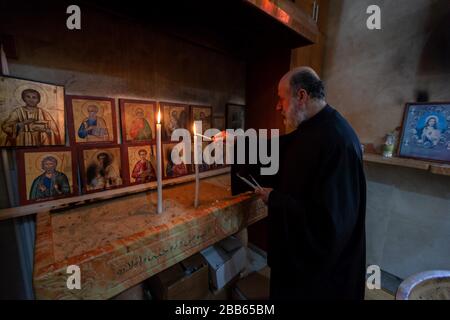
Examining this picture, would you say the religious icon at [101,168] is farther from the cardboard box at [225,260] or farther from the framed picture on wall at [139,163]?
the cardboard box at [225,260]

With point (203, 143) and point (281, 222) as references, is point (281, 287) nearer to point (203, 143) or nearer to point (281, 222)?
Answer: point (281, 222)

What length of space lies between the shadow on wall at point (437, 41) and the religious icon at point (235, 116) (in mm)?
1360

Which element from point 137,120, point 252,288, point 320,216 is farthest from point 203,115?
point 252,288

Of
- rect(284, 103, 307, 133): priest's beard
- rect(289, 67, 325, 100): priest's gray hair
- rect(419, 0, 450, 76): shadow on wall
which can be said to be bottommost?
rect(284, 103, 307, 133): priest's beard

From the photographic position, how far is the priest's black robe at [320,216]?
801 millimetres

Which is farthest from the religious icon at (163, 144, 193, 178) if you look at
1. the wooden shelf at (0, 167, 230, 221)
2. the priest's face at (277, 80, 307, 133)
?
the priest's face at (277, 80, 307, 133)

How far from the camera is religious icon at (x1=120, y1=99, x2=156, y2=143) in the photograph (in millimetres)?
1105

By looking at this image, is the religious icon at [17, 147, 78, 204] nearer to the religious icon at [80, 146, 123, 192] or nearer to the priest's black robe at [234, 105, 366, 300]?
the religious icon at [80, 146, 123, 192]

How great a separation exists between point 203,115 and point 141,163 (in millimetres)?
579

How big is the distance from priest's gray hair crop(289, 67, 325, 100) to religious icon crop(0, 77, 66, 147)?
3.56 ft

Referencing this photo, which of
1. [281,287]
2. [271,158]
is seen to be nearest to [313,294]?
[281,287]

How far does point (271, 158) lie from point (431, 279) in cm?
79

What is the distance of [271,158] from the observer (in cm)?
112

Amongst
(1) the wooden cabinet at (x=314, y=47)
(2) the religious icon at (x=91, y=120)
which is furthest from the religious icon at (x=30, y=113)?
(1) the wooden cabinet at (x=314, y=47)
